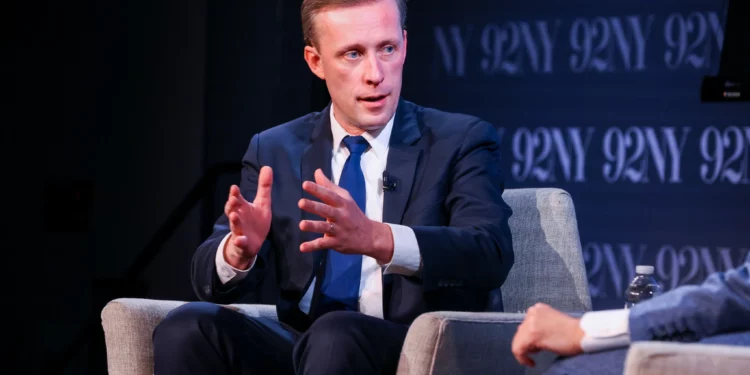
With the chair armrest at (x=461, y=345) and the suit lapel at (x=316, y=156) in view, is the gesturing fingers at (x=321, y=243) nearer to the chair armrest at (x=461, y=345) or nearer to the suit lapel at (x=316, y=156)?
the chair armrest at (x=461, y=345)

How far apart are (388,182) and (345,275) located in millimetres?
222

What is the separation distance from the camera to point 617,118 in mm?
4270

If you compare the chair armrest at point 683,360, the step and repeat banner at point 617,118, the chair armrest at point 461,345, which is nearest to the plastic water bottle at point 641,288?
the step and repeat banner at point 617,118

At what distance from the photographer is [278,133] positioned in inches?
89.4

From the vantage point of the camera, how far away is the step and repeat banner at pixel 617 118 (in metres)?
4.14

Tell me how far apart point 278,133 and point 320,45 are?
0.23 m

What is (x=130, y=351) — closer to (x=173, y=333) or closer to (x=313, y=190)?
(x=173, y=333)

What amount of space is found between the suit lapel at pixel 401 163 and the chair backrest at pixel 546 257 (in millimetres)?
370

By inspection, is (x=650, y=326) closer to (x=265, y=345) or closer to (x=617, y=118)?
(x=265, y=345)

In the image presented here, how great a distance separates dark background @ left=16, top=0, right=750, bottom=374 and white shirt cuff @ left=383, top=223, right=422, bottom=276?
90.9 inches

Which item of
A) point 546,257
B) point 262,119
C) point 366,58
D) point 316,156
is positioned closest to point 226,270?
point 316,156

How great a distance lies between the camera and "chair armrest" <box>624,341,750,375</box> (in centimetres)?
117

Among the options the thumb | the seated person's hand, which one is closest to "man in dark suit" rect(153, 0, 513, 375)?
the thumb

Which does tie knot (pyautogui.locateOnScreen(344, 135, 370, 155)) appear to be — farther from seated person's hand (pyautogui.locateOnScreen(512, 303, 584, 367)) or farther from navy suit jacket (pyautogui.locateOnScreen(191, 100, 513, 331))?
seated person's hand (pyautogui.locateOnScreen(512, 303, 584, 367))
